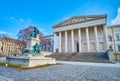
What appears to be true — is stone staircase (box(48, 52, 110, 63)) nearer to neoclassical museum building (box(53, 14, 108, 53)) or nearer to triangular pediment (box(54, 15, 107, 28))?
neoclassical museum building (box(53, 14, 108, 53))

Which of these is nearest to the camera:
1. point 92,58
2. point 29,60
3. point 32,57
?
point 29,60

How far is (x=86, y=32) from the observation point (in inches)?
1100

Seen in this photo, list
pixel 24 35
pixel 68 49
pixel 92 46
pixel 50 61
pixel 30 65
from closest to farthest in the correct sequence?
pixel 30 65
pixel 50 61
pixel 24 35
pixel 92 46
pixel 68 49

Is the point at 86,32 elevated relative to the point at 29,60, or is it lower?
elevated

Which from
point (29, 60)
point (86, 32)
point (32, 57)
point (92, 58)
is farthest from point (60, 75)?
point (86, 32)

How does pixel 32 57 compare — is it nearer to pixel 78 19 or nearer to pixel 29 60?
pixel 29 60

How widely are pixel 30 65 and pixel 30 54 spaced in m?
1.74

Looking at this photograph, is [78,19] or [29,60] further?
[78,19]

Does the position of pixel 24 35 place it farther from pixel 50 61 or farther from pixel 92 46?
pixel 92 46

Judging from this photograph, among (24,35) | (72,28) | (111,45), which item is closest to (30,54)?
(24,35)

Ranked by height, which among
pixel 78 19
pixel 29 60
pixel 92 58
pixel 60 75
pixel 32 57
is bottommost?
pixel 92 58

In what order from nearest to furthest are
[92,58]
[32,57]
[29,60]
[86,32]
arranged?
[29,60], [32,57], [92,58], [86,32]

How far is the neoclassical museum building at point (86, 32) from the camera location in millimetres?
26314

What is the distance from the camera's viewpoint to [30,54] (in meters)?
9.77
